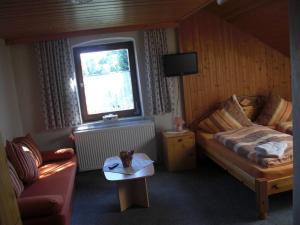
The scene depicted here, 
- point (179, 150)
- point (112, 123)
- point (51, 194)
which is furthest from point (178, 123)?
point (51, 194)

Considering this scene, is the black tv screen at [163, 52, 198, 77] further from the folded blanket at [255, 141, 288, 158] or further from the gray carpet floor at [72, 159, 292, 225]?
the folded blanket at [255, 141, 288, 158]

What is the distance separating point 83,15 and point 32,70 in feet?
5.71

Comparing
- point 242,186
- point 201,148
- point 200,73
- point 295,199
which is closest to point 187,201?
point 242,186

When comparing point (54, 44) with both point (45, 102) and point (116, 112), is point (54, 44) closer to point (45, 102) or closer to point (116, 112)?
point (45, 102)

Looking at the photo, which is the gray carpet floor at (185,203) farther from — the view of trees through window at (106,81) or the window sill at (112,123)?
the view of trees through window at (106,81)

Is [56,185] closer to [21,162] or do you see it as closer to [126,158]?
[21,162]

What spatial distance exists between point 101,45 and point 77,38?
0.39 m

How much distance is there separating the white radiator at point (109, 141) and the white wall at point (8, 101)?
2.85 feet

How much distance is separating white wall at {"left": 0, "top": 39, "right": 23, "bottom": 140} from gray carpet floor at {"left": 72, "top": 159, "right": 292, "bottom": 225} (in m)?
1.21

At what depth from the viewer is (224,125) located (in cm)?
464

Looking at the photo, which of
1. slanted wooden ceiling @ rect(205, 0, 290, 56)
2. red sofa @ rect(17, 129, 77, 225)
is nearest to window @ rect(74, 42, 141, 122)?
red sofa @ rect(17, 129, 77, 225)

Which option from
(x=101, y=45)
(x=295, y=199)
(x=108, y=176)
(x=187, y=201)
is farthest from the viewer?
(x=101, y=45)

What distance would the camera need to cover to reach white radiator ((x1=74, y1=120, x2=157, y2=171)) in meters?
4.70

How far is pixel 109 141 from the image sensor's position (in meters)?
4.76
